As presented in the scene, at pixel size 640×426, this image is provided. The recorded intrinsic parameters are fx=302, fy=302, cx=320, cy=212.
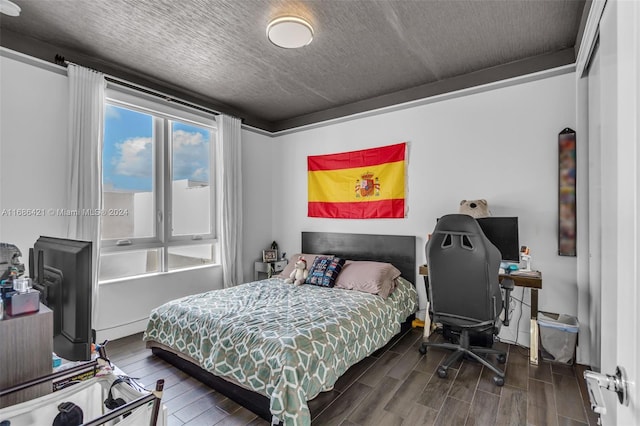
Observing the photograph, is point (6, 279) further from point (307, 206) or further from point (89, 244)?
point (307, 206)

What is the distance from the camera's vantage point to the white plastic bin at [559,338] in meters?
2.54

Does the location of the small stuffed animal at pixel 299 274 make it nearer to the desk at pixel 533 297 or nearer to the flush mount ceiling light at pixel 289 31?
the desk at pixel 533 297

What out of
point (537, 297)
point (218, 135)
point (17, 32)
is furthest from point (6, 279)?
point (537, 297)

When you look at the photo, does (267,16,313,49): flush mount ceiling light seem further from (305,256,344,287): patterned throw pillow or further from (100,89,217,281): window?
(305,256,344,287): patterned throw pillow

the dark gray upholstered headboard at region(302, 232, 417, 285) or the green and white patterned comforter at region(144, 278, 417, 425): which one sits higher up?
the dark gray upholstered headboard at region(302, 232, 417, 285)

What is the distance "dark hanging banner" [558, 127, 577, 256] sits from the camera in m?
2.69

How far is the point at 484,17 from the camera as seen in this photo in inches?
92.0

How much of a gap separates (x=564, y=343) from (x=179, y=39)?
164 inches

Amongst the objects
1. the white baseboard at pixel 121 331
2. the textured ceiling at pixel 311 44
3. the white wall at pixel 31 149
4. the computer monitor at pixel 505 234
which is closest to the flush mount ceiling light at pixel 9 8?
the textured ceiling at pixel 311 44

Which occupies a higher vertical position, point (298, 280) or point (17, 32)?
point (17, 32)

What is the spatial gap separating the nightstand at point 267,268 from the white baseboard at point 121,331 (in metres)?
1.57

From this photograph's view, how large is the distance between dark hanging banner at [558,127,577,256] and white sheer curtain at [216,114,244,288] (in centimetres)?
359

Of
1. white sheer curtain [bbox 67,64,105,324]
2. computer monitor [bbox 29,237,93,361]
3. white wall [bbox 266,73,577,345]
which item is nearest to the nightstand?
white wall [bbox 266,73,577,345]

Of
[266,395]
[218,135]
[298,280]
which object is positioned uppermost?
[218,135]
